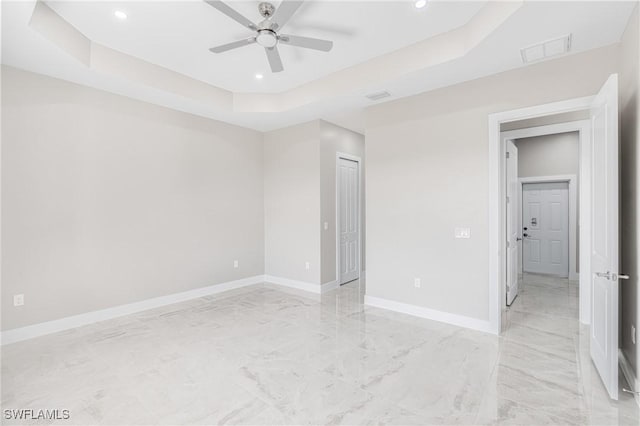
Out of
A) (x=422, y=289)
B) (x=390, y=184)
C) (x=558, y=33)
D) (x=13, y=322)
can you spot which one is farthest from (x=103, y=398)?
(x=558, y=33)

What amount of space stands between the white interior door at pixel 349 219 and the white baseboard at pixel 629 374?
3778mm

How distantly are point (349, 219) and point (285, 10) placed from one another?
4.16 m

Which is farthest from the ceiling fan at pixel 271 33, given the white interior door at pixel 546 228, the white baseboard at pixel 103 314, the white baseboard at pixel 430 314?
the white interior door at pixel 546 228

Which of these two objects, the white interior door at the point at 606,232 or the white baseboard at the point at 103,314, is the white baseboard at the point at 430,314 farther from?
the white baseboard at the point at 103,314

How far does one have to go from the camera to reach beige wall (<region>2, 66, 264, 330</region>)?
333 cm

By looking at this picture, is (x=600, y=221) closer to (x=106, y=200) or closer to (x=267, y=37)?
(x=267, y=37)

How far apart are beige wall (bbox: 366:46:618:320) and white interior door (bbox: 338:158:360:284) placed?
1.35 metres

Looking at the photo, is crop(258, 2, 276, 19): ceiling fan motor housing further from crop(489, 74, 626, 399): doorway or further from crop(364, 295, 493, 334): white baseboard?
crop(364, 295, 493, 334): white baseboard

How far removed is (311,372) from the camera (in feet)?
8.80

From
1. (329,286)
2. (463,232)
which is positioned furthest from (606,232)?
(329,286)

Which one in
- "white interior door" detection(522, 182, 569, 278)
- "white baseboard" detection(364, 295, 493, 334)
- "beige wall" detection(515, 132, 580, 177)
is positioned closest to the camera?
"white baseboard" detection(364, 295, 493, 334)

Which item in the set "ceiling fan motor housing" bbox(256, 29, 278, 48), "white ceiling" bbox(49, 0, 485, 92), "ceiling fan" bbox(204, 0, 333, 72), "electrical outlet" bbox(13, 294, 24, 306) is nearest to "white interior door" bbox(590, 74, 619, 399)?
"white ceiling" bbox(49, 0, 485, 92)

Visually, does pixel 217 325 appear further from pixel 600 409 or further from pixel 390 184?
pixel 600 409

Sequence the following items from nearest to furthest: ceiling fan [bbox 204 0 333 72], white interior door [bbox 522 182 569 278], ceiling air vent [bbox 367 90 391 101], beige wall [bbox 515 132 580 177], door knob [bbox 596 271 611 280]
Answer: door knob [bbox 596 271 611 280] → ceiling fan [bbox 204 0 333 72] → ceiling air vent [bbox 367 90 391 101] → beige wall [bbox 515 132 580 177] → white interior door [bbox 522 182 569 278]
